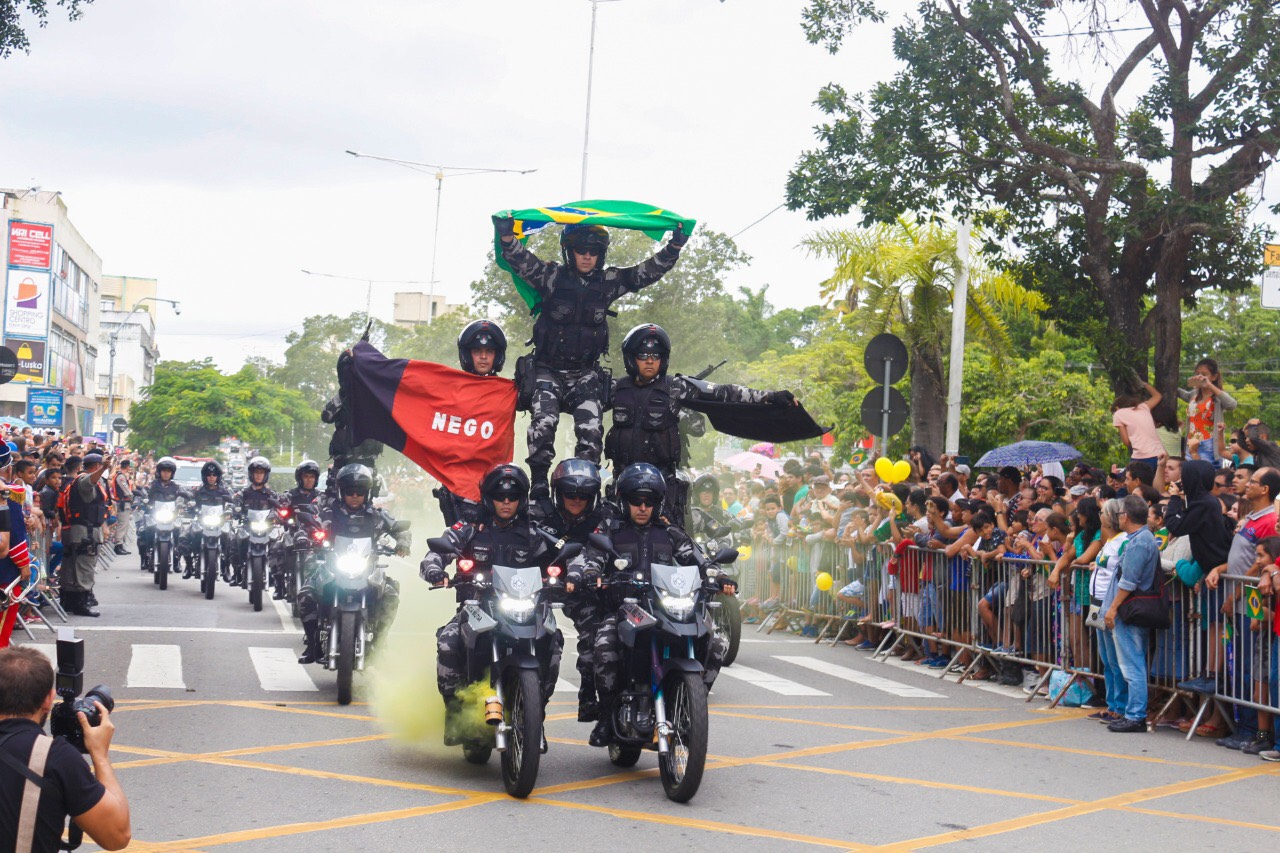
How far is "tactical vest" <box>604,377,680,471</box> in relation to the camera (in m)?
10.7

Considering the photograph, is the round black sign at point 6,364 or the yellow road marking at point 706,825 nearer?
the yellow road marking at point 706,825

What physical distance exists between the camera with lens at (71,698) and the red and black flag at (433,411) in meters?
6.82

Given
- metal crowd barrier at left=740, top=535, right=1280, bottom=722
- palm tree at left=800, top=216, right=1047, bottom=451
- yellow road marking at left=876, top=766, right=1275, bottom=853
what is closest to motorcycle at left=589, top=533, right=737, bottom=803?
yellow road marking at left=876, top=766, right=1275, bottom=853

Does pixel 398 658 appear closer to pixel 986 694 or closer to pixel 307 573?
pixel 307 573

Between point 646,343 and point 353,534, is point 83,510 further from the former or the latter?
point 646,343

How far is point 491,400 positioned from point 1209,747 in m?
5.80

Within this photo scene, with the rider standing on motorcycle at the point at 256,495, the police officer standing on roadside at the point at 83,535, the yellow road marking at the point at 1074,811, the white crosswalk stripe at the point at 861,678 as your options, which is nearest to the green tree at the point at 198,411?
the rider standing on motorcycle at the point at 256,495

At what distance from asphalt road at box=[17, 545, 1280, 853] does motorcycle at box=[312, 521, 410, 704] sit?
0.29 meters

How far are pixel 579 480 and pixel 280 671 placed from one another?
5.12 m

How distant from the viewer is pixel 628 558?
866 centimetres

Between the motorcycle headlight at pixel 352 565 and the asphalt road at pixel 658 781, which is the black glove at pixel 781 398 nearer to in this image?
the asphalt road at pixel 658 781

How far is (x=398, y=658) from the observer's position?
10.1 m

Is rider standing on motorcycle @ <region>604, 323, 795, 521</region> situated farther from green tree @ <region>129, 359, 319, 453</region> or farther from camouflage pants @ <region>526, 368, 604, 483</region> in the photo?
green tree @ <region>129, 359, 319, 453</region>

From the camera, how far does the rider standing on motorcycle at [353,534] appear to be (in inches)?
468
